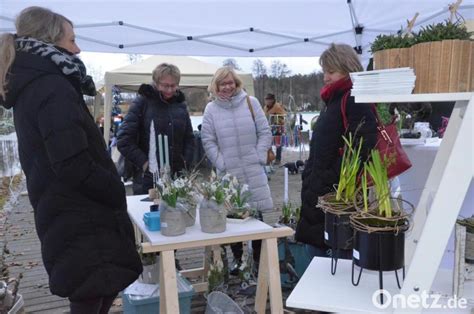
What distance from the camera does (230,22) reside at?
141 inches

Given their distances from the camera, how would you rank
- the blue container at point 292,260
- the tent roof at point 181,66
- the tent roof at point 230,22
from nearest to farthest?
the blue container at point 292,260 → the tent roof at point 230,22 → the tent roof at point 181,66

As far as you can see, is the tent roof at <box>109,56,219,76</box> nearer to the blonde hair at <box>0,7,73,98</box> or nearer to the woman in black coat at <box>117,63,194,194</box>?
the woman in black coat at <box>117,63,194,194</box>

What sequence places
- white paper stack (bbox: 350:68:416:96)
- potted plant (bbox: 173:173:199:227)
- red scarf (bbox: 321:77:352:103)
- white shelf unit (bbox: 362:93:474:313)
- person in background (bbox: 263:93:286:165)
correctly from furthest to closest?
person in background (bbox: 263:93:286:165) → red scarf (bbox: 321:77:352:103) → potted plant (bbox: 173:173:199:227) → white paper stack (bbox: 350:68:416:96) → white shelf unit (bbox: 362:93:474:313)

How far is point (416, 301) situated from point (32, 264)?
3.44 m

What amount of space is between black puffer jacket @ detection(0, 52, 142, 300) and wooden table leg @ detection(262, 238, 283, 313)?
652 millimetres

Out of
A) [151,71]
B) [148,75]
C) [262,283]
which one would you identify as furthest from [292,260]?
[151,71]

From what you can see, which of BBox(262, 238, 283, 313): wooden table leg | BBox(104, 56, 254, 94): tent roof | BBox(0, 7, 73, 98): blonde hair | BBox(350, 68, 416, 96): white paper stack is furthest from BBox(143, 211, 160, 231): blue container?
BBox(104, 56, 254, 94): tent roof

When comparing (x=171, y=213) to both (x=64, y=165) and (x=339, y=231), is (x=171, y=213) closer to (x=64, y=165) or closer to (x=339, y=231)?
(x=64, y=165)

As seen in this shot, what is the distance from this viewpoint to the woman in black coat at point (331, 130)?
189cm

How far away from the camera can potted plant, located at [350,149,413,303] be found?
3.32ft

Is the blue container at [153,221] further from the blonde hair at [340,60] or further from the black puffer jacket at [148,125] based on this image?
the blonde hair at [340,60]

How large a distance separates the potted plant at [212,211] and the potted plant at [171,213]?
8 centimetres

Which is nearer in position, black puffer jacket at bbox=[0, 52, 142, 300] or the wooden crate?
the wooden crate

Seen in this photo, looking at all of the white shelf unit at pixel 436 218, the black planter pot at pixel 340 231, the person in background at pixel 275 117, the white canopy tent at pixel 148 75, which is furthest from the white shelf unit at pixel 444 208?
the person in background at pixel 275 117
